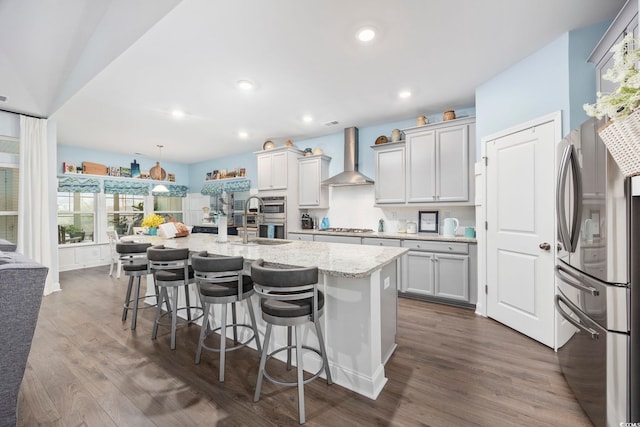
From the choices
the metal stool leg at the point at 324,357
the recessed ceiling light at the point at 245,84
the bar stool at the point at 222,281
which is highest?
the recessed ceiling light at the point at 245,84

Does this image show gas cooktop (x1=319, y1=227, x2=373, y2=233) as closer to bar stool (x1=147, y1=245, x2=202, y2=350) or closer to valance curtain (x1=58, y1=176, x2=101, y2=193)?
bar stool (x1=147, y1=245, x2=202, y2=350)

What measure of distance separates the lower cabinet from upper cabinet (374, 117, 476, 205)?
0.67m

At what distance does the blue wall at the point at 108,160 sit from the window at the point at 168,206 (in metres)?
0.56

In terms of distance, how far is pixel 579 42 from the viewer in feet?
7.15

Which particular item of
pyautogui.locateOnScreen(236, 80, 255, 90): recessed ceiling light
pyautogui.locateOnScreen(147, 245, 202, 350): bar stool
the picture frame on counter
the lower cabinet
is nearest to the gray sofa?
pyautogui.locateOnScreen(147, 245, 202, 350): bar stool

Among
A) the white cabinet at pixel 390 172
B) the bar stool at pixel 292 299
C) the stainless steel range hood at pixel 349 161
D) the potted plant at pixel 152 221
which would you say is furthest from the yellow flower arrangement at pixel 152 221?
the white cabinet at pixel 390 172

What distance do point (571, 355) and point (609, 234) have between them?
96 cm

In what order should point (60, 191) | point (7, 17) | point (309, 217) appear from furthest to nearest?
point (60, 191) < point (309, 217) < point (7, 17)

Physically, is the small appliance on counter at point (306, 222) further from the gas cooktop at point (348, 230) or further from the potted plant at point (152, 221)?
the potted plant at point (152, 221)

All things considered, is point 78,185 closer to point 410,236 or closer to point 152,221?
point 152,221

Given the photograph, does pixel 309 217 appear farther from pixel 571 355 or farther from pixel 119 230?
pixel 119 230

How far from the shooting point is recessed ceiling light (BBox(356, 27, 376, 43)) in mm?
→ 2160

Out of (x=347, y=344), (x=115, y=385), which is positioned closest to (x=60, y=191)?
(x=115, y=385)

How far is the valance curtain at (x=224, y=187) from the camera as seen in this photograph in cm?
661
